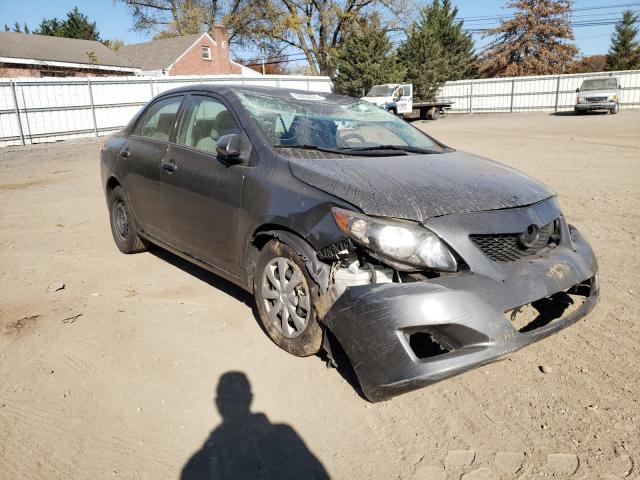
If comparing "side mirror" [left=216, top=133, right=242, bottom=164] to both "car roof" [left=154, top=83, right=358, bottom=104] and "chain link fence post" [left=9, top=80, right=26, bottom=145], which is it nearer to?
"car roof" [left=154, top=83, right=358, bottom=104]

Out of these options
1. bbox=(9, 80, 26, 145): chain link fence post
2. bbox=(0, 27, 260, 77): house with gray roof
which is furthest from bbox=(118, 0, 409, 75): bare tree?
bbox=(9, 80, 26, 145): chain link fence post

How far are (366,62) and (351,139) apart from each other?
1236 inches

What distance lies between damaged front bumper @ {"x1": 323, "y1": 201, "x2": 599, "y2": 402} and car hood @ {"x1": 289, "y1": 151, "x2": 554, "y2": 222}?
173 mm

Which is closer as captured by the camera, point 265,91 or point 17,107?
point 265,91

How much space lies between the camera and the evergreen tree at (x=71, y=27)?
55.0 m

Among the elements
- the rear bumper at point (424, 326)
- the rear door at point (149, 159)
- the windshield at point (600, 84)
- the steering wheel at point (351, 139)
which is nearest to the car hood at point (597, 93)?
the windshield at point (600, 84)

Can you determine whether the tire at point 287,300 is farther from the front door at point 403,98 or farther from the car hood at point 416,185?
the front door at point 403,98

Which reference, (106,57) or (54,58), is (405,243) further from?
(106,57)

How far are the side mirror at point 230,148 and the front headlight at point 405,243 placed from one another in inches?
48.1

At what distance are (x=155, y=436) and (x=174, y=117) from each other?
2784mm

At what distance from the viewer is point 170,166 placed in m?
4.12

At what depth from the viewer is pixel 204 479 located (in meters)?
2.25

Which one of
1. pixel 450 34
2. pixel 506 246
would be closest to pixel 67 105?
pixel 506 246

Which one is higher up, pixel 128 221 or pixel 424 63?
pixel 424 63
